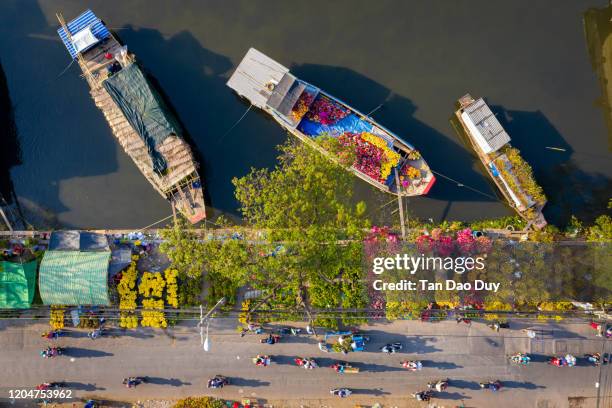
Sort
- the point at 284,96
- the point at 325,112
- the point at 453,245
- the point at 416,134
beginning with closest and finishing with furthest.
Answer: the point at 284,96, the point at 453,245, the point at 325,112, the point at 416,134

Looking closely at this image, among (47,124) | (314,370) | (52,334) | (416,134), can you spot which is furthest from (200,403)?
(416,134)

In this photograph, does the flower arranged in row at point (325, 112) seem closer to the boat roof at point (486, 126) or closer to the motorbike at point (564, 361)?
the boat roof at point (486, 126)

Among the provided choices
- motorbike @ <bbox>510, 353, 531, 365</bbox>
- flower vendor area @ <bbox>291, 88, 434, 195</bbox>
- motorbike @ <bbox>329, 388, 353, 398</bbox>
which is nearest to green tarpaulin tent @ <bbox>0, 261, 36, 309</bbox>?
flower vendor area @ <bbox>291, 88, 434, 195</bbox>

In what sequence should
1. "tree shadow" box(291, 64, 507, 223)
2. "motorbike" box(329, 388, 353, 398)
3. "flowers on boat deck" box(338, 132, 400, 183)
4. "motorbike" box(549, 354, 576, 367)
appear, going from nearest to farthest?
"flowers on boat deck" box(338, 132, 400, 183) → "motorbike" box(549, 354, 576, 367) → "motorbike" box(329, 388, 353, 398) → "tree shadow" box(291, 64, 507, 223)

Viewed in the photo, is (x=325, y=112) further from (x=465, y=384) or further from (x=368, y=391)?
(x=465, y=384)

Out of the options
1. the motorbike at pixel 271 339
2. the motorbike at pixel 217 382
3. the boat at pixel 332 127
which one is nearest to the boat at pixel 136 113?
the boat at pixel 332 127

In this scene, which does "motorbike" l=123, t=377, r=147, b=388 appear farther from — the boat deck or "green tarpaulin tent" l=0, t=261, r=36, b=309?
the boat deck
